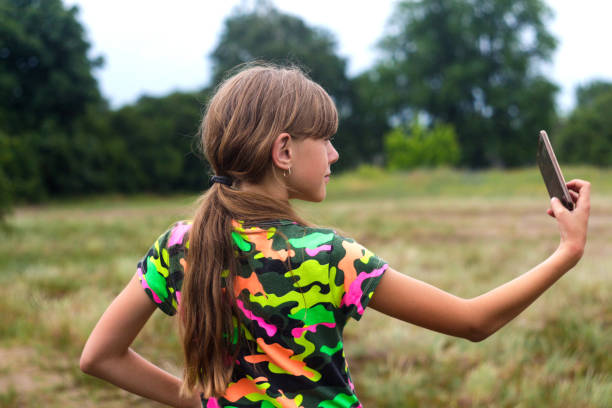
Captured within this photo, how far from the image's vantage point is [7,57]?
Answer: 6.75 meters

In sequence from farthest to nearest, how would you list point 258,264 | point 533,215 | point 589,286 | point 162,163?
→ point 162,163 → point 533,215 → point 589,286 → point 258,264

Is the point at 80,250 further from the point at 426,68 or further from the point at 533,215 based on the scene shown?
the point at 426,68

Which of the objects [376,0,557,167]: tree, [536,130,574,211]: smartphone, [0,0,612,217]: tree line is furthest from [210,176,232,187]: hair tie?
[376,0,557,167]: tree

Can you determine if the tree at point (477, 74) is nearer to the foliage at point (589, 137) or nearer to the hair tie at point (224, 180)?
the foliage at point (589, 137)

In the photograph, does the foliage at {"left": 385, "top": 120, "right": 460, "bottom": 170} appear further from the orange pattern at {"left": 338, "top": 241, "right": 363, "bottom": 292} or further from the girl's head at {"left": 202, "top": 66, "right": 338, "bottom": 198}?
the orange pattern at {"left": 338, "top": 241, "right": 363, "bottom": 292}

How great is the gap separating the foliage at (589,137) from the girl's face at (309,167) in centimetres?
4783

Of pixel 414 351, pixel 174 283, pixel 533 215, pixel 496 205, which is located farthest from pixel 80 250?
pixel 496 205

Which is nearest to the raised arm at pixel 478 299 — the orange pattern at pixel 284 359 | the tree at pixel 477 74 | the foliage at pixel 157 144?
the orange pattern at pixel 284 359

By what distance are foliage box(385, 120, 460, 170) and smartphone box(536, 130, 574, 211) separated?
34.1 meters

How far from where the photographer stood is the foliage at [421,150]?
3541 centimetres

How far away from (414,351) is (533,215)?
1083 cm

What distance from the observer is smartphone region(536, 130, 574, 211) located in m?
1.45

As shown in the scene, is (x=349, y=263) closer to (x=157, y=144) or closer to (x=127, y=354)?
(x=127, y=354)

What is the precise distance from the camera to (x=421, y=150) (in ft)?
116
